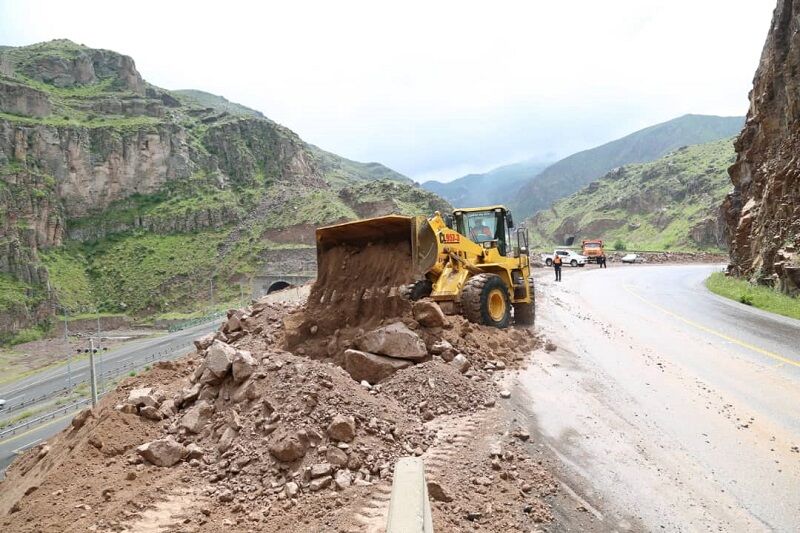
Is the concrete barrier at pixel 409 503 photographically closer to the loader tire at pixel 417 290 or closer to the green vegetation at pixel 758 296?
the loader tire at pixel 417 290

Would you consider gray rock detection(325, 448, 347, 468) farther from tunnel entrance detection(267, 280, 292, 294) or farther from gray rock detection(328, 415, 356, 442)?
tunnel entrance detection(267, 280, 292, 294)

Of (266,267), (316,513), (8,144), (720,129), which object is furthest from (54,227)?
(720,129)

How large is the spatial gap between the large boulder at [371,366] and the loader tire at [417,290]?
1678 millimetres

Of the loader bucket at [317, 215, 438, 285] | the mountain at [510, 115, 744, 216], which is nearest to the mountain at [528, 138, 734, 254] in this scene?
the loader bucket at [317, 215, 438, 285]

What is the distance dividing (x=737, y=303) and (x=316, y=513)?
51.7 ft

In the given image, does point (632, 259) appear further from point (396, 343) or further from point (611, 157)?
point (611, 157)

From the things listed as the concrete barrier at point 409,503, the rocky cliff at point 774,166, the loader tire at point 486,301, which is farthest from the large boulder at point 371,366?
the rocky cliff at point 774,166

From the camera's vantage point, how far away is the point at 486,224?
11.4 m

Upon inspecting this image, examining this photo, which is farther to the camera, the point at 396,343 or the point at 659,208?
the point at 659,208

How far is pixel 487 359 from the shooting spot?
24.8 ft

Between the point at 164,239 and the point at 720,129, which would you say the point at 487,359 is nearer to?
the point at 164,239

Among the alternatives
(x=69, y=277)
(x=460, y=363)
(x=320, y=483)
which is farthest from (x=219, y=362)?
(x=69, y=277)

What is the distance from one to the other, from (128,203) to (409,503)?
3606 inches

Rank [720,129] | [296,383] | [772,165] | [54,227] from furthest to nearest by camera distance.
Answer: [720,129] < [54,227] < [772,165] < [296,383]
